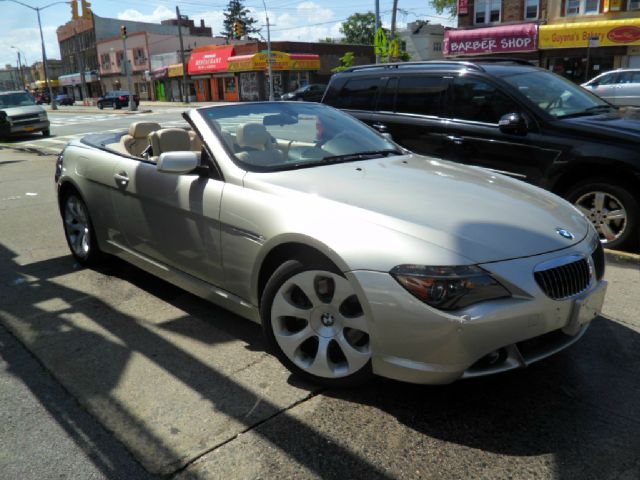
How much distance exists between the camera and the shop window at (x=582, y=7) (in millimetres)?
27812

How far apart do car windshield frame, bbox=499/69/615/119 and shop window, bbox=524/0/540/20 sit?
27423 mm

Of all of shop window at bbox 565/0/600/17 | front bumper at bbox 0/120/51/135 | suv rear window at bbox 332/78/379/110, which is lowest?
front bumper at bbox 0/120/51/135

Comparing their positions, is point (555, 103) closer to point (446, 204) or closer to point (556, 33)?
point (446, 204)

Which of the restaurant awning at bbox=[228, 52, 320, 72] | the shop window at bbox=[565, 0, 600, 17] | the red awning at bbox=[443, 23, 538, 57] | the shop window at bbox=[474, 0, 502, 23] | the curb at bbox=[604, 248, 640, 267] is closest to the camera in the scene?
the curb at bbox=[604, 248, 640, 267]

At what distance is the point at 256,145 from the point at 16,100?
21594 mm

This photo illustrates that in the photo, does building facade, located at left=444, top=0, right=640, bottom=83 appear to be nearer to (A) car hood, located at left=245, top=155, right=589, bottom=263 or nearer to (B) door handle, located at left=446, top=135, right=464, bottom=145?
(B) door handle, located at left=446, top=135, right=464, bottom=145

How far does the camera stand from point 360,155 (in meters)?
3.82

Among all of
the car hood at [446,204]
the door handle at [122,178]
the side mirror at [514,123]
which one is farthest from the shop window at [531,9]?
the door handle at [122,178]

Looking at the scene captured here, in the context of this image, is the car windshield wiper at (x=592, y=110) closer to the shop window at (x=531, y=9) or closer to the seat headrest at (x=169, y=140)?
the seat headrest at (x=169, y=140)

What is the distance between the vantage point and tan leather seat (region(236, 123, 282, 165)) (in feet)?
11.4

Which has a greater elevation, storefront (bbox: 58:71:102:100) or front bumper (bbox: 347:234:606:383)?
storefront (bbox: 58:71:102:100)

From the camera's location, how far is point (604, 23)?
88.8ft

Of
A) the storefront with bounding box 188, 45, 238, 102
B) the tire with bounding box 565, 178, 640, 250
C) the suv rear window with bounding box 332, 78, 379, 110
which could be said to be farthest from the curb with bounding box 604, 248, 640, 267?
the storefront with bounding box 188, 45, 238, 102

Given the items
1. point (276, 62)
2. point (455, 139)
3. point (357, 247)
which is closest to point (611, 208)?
point (455, 139)
